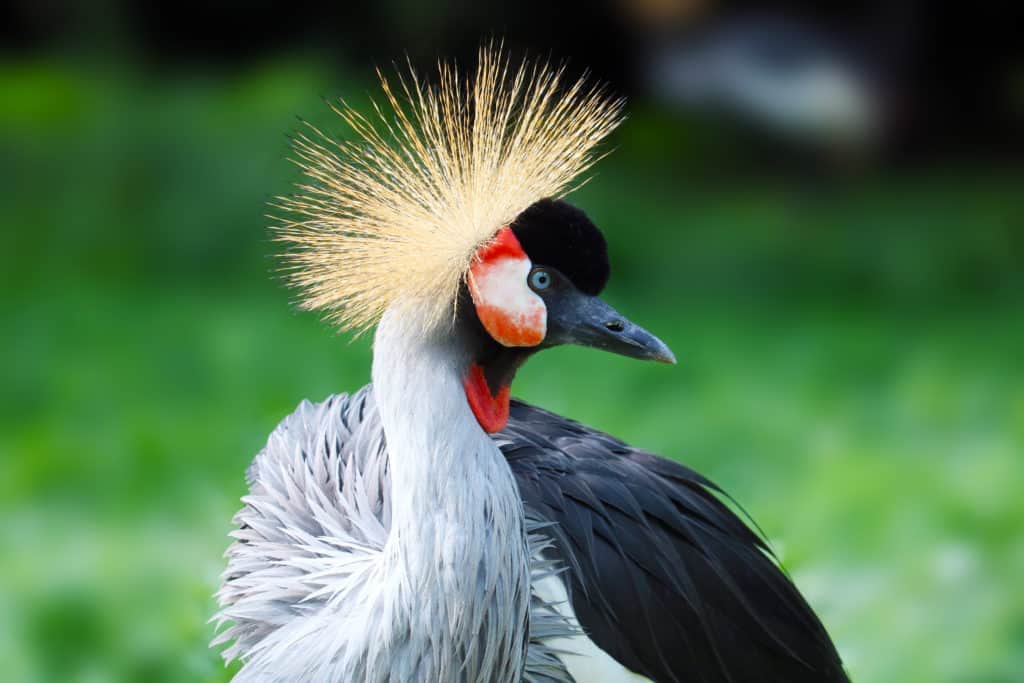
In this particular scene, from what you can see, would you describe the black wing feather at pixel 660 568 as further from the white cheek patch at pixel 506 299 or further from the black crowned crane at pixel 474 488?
the white cheek patch at pixel 506 299

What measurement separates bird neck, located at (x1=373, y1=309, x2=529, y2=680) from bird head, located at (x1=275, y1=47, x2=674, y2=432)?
0.10ft

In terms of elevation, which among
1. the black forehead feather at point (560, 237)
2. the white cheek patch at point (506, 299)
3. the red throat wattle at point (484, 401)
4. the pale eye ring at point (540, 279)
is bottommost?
the red throat wattle at point (484, 401)

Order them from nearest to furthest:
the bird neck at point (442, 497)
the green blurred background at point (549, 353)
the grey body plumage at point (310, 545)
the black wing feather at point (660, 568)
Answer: the bird neck at point (442, 497)
the grey body plumage at point (310, 545)
the black wing feather at point (660, 568)
the green blurred background at point (549, 353)

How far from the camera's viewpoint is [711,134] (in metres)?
5.91

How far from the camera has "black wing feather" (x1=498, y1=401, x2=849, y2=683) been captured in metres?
1.62

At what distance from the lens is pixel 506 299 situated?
4.36ft

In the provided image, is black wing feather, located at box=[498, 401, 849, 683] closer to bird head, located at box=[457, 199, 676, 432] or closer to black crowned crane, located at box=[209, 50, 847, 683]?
black crowned crane, located at box=[209, 50, 847, 683]

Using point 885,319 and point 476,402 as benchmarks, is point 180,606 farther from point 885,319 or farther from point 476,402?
point 885,319

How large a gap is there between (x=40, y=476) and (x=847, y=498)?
186 cm

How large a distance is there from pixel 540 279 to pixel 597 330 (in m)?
0.07

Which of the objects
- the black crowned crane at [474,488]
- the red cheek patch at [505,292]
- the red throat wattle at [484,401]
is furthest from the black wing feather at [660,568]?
the red cheek patch at [505,292]

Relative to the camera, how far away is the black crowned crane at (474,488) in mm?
1333

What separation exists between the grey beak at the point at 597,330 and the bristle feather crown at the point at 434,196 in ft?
0.34

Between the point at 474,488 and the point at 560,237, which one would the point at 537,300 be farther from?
the point at 474,488
